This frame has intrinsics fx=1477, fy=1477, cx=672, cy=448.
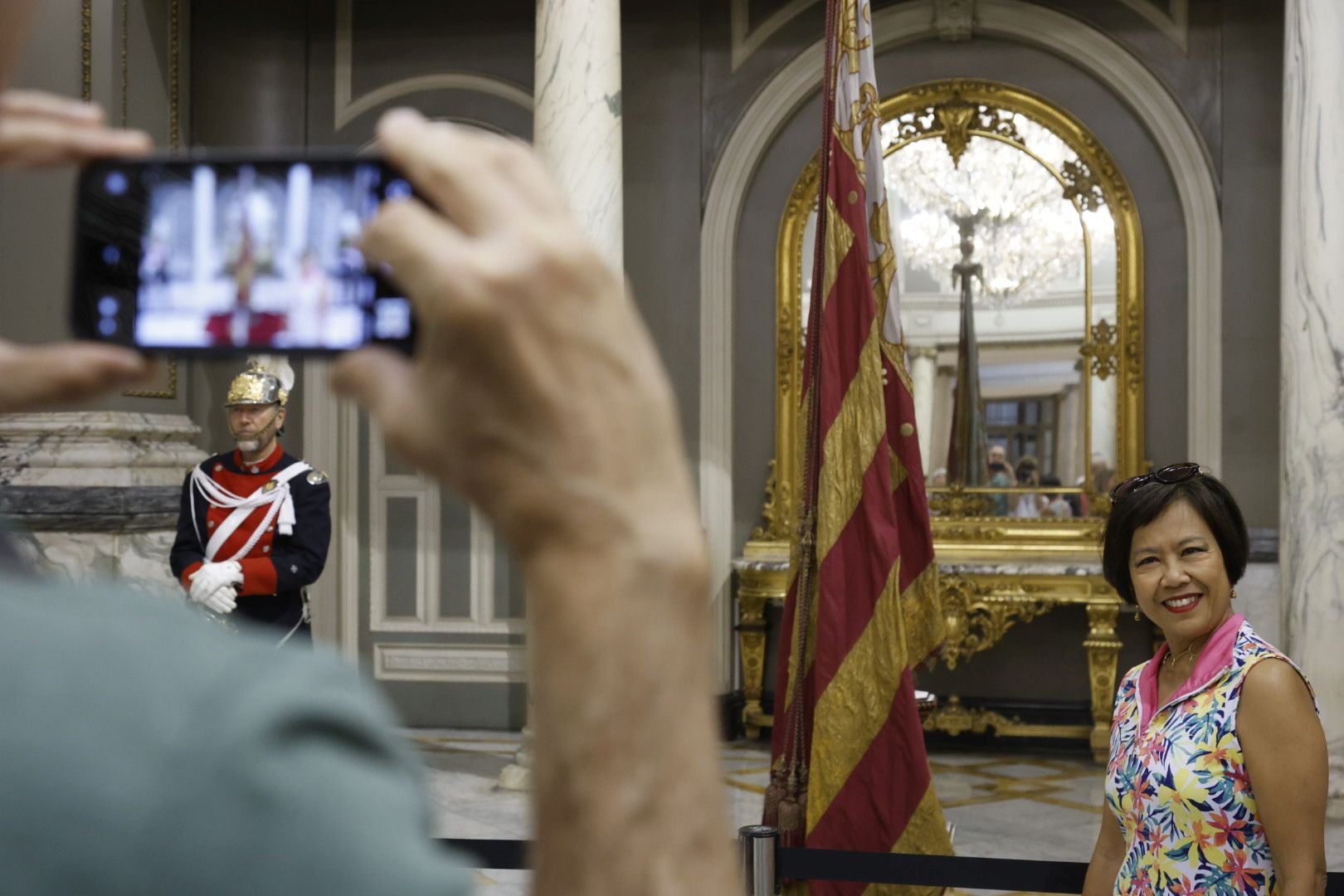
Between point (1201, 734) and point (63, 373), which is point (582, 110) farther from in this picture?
Result: point (63, 373)

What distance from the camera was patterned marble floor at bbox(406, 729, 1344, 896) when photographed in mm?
5078

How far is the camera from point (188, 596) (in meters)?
4.29

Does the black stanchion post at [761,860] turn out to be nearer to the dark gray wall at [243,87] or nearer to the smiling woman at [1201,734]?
the smiling woman at [1201,734]

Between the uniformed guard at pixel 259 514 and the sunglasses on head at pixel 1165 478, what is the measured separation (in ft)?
8.18

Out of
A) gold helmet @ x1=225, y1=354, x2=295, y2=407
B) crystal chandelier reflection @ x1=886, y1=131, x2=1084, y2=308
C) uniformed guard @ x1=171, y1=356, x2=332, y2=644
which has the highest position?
crystal chandelier reflection @ x1=886, y1=131, x2=1084, y2=308

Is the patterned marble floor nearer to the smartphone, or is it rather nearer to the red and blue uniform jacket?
the red and blue uniform jacket

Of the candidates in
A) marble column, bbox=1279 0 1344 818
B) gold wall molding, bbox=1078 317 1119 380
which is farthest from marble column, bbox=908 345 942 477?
marble column, bbox=1279 0 1344 818

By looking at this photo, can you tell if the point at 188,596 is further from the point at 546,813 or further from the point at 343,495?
the point at 546,813

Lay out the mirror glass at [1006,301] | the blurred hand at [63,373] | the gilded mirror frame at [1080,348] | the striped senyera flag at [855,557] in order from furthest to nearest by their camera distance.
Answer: the mirror glass at [1006,301] < the gilded mirror frame at [1080,348] < the striped senyera flag at [855,557] < the blurred hand at [63,373]

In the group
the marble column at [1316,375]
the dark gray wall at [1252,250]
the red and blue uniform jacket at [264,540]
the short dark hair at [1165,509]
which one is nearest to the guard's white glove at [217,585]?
the red and blue uniform jacket at [264,540]

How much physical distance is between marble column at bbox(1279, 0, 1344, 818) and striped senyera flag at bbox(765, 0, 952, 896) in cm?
229

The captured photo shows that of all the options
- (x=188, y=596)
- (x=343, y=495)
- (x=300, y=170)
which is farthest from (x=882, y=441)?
(x=343, y=495)

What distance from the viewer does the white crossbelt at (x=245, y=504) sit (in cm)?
430

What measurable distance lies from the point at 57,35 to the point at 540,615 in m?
6.22
